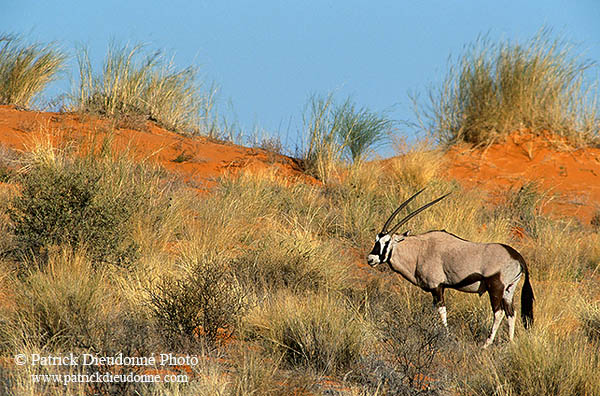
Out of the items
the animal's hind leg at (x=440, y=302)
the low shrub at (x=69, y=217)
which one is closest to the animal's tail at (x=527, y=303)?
the animal's hind leg at (x=440, y=302)

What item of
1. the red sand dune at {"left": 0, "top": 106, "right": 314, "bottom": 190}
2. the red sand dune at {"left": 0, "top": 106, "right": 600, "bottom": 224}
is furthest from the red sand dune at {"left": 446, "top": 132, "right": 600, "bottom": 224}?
the red sand dune at {"left": 0, "top": 106, "right": 314, "bottom": 190}

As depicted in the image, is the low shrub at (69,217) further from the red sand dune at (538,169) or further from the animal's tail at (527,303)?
the red sand dune at (538,169)

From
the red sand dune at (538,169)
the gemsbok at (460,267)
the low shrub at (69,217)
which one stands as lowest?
the gemsbok at (460,267)

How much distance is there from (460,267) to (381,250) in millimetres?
795

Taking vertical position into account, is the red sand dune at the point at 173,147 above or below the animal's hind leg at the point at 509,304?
above

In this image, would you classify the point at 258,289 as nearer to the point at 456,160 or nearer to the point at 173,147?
the point at 173,147

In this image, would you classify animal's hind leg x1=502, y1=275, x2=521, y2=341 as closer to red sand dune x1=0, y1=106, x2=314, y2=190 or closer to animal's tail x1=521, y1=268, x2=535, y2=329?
animal's tail x1=521, y1=268, x2=535, y2=329

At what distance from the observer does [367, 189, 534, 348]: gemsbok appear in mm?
6148

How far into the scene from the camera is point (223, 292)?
6.51 metres

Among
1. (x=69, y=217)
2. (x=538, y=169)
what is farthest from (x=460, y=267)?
(x=538, y=169)

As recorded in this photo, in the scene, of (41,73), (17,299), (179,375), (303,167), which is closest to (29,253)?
(17,299)

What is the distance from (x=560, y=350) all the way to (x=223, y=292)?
9.61 feet

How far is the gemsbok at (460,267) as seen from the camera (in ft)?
20.2

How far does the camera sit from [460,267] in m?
6.33
